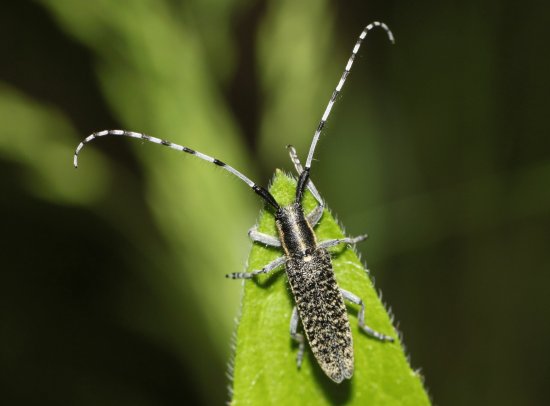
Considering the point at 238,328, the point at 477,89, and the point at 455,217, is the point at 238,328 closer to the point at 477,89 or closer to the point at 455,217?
the point at 455,217

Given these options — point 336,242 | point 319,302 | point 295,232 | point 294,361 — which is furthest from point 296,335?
point 295,232

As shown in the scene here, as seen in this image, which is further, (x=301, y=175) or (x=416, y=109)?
(x=416, y=109)

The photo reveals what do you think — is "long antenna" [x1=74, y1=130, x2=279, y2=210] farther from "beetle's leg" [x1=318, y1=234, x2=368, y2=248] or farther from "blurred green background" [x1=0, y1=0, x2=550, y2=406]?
"blurred green background" [x1=0, y1=0, x2=550, y2=406]

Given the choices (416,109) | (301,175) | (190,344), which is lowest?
(190,344)

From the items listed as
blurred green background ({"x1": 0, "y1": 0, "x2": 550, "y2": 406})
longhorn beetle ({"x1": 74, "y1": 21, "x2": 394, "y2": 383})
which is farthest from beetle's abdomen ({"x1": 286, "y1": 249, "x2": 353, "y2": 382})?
blurred green background ({"x1": 0, "y1": 0, "x2": 550, "y2": 406})

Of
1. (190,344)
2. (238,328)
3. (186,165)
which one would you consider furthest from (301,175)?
(190,344)
